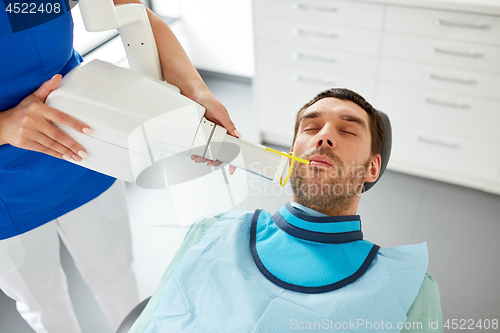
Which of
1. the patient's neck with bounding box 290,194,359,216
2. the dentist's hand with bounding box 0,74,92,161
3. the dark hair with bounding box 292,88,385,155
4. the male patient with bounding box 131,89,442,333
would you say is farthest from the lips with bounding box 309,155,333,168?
the dentist's hand with bounding box 0,74,92,161

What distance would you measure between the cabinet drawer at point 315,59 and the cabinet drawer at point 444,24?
22 cm

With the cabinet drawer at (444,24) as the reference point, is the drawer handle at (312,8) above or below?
above

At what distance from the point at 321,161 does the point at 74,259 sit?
2.80 ft

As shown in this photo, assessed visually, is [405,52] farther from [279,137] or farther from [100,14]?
[100,14]

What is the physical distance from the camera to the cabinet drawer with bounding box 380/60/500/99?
6.46 ft

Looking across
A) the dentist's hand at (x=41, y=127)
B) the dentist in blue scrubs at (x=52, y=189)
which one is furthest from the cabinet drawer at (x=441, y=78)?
the dentist's hand at (x=41, y=127)

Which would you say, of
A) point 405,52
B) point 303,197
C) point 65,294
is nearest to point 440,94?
point 405,52

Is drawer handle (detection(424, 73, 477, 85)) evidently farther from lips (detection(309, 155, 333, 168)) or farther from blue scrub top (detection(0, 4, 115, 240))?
blue scrub top (detection(0, 4, 115, 240))

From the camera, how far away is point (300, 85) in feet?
7.80

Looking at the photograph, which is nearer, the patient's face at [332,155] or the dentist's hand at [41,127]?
the dentist's hand at [41,127]

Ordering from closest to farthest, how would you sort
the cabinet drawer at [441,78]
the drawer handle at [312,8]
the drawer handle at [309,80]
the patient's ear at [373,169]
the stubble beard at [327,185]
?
1. the stubble beard at [327,185]
2. the patient's ear at [373,169]
3. the cabinet drawer at [441,78]
4. the drawer handle at [312,8]
5. the drawer handle at [309,80]

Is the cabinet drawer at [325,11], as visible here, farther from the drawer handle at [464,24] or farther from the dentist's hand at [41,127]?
the dentist's hand at [41,127]

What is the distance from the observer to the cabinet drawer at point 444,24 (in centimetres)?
184

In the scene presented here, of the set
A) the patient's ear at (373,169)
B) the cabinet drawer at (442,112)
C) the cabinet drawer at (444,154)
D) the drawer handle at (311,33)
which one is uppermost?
the drawer handle at (311,33)
